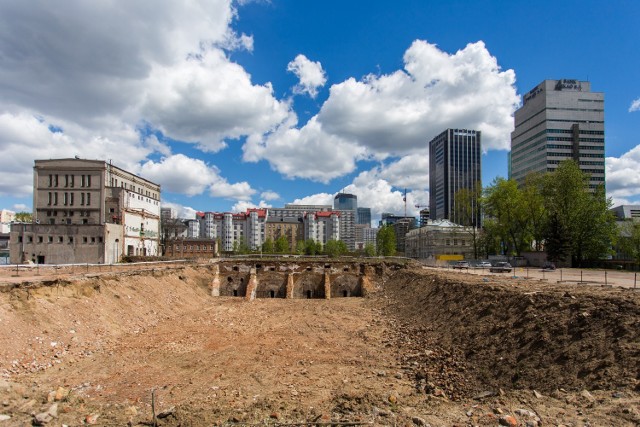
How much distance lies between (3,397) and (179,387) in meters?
5.36

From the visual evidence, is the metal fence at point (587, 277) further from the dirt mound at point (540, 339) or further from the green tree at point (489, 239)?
the green tree at point (489, 239)

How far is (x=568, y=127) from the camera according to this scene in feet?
403

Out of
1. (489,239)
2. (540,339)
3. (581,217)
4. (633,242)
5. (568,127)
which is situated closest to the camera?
(540,339)

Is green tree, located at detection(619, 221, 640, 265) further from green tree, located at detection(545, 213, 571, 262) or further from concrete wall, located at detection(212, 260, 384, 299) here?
concrete wall, located at detection(212, 260, 384, 299)

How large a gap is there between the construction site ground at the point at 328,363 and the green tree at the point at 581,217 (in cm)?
3612

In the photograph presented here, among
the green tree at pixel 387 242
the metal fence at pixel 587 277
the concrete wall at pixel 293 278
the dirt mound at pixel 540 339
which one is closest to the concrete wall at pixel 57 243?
the concrete wall at pixel 293 278

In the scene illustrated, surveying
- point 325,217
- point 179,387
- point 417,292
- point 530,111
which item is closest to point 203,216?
point 325,217

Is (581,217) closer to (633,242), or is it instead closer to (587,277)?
(633,242)

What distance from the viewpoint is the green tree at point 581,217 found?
49.8 metres

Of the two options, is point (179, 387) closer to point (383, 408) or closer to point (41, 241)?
point (383, 408)

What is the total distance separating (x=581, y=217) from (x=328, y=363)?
166 ft

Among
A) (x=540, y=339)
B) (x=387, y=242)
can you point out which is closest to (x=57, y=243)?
(x=540, y=339)

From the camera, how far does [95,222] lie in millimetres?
56469

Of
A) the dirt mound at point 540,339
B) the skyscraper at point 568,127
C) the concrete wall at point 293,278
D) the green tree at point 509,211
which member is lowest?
the concrete wall at point 293,278
